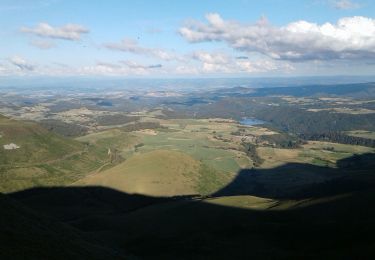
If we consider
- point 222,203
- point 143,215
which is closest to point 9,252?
point 143,215

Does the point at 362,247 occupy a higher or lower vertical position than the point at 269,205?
higher

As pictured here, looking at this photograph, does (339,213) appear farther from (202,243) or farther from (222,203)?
(222,203)

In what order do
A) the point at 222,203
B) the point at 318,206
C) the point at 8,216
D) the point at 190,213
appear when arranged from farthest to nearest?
the point at 222,203 → the point at 190,213 → the point at 318,206 → the point at 8,216

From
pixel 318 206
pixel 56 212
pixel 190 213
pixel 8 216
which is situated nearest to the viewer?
pixel 8 216

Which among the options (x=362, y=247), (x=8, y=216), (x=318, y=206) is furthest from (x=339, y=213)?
(x=8, y=216)

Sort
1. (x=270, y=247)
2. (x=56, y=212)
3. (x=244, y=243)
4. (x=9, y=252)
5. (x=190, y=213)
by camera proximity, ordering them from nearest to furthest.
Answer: (x=9, y=252) → (x=270, y=247) → (x=244, y=243) → (x=190, y=213) → (x=56, y=212)

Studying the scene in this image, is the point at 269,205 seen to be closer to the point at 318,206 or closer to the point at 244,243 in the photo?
the point at 318,206

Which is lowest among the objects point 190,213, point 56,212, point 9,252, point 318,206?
point 56,212

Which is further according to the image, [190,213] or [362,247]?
[190,213]

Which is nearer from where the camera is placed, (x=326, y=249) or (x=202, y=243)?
(x=326, y=249)

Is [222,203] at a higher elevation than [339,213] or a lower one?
lower
